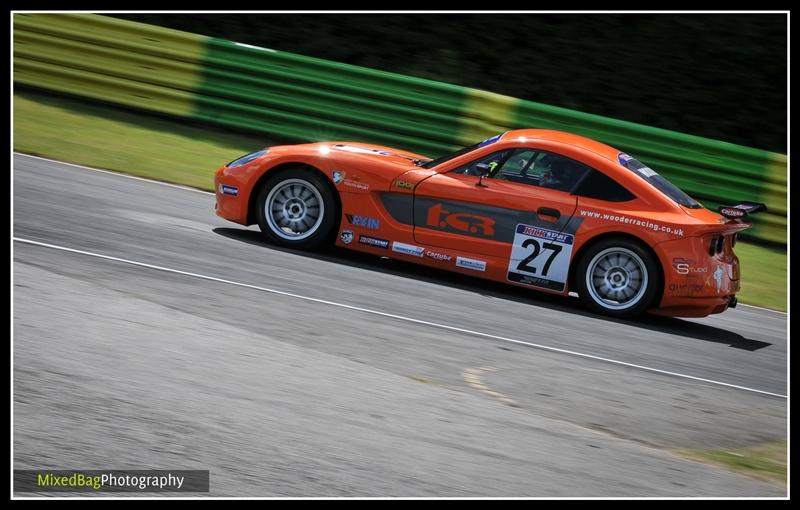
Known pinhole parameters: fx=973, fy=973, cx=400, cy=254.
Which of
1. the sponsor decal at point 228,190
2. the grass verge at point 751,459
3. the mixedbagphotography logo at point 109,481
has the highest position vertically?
the sponsor decal at point 228,190

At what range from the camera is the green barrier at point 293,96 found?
44.2 ft

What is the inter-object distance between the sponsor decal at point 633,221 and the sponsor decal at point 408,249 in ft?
4.83

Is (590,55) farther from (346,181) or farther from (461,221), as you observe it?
(346,181)

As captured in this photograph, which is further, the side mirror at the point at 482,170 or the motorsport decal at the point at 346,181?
the motorsport decal at the point at 346,181

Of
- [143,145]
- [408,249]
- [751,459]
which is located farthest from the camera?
[143,145]

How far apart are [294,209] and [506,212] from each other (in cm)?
197

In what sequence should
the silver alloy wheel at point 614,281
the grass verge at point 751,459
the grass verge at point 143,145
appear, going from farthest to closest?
the grass verge at point 143,145
the silver alloy wheel at point 614,281
the grass verge at point 751,459

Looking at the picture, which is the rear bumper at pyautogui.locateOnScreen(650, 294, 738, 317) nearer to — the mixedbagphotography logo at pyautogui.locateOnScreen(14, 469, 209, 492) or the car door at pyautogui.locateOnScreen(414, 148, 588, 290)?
the car door at pyautogui.locateOnScreen(414, 148, 588, 290)

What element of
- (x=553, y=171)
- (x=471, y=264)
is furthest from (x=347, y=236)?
(x=553, y=171)

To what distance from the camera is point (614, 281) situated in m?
8.66

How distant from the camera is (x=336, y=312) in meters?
7.44

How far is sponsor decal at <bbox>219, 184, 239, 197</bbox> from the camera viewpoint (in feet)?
29.7

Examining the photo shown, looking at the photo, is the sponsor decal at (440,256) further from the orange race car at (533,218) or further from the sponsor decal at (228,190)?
the sponsor decal at (228,190)

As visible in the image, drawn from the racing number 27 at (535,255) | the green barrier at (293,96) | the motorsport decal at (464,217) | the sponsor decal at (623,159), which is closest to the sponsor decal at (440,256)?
the motorsport decal at (464,217)
